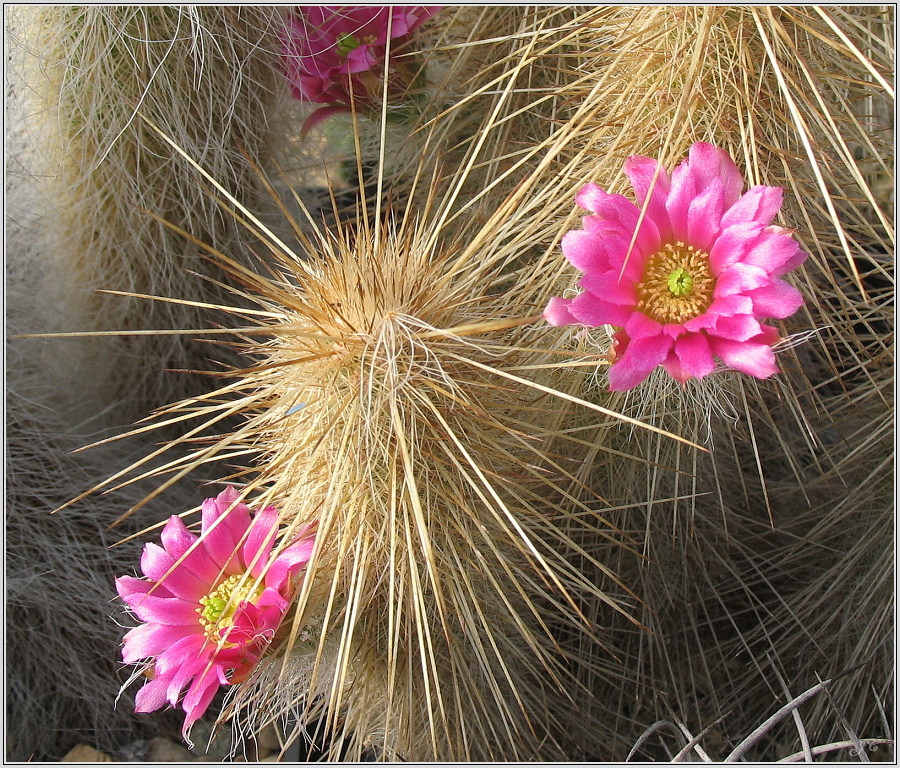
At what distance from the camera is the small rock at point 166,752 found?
0.85m

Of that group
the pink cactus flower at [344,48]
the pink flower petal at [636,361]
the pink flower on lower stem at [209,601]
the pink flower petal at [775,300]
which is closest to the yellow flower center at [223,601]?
the pink flower on lower stem at [209,601]

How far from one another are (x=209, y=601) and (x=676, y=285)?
0.42m

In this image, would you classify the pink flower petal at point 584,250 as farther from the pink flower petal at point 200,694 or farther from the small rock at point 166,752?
the small rock at point 166,752

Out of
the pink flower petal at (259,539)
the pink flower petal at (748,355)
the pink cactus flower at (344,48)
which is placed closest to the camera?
the pink flower petal at (748,355)

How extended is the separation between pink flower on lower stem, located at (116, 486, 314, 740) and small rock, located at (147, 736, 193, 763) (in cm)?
30

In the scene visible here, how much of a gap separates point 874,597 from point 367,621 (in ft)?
1.78

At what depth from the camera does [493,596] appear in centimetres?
66

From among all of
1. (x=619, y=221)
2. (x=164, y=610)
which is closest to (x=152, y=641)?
(x=164, y=610)

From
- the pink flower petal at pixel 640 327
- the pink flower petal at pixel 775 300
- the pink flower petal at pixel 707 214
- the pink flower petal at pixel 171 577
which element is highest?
the pink flower petal at pixel 707 214

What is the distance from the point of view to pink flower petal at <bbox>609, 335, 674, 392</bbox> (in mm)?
501

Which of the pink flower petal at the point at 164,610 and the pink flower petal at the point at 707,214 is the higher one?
the pink flower petal at the point at 707,214

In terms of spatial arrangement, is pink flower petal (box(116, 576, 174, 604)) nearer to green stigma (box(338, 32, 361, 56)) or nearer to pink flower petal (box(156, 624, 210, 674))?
pink flower petal (box(156, 624, 210, 674))

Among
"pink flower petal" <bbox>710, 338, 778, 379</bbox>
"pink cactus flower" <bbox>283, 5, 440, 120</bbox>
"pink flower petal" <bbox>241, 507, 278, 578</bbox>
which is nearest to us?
"pink flower petal" <bbox>710, 338, 778, 379</bbox>

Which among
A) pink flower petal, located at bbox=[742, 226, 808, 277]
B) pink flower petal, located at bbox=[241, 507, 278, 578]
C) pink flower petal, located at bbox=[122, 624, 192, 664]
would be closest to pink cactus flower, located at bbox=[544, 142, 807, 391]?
pink flower petal, located at bbox=[742, 226, 808, 277]
